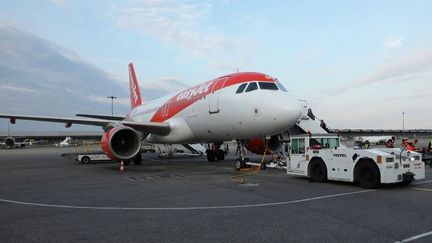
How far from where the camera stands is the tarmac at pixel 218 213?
17.7ft

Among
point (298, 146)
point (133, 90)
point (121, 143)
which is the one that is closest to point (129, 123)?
point (121, 143)

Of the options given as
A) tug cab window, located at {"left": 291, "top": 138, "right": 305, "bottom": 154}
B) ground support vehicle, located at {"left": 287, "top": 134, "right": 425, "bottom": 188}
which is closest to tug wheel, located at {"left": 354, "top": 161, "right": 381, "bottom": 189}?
ground support vehicle, located at {"left": 287, "top": 134, "right": 425, "bottom": 188}

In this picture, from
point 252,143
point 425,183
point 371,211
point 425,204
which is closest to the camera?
point 371,211

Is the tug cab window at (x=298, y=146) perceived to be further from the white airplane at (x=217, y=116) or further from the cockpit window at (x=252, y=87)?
the cockpit window at (x=252, y=87)

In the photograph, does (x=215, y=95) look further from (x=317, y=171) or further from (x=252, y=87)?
(x=317, y=171)

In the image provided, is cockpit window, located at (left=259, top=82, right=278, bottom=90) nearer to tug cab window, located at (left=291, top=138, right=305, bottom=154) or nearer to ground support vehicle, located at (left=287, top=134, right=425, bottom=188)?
tug cab window, located at (left=291, top=138, right=305, bottom=154)

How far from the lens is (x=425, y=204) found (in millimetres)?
7703

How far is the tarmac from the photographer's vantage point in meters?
5.38

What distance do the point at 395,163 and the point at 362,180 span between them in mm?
964

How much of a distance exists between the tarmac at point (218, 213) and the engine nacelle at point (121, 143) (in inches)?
198

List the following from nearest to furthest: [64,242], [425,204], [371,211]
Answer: [64,242] → [371,211] → [425,204]

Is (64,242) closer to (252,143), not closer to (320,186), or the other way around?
(320,186)

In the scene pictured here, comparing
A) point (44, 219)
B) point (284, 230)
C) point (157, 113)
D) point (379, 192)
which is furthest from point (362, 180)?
point (157, 113)

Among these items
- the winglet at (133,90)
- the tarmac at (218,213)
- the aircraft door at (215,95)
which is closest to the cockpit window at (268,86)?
the aircraft door at (215,95)
